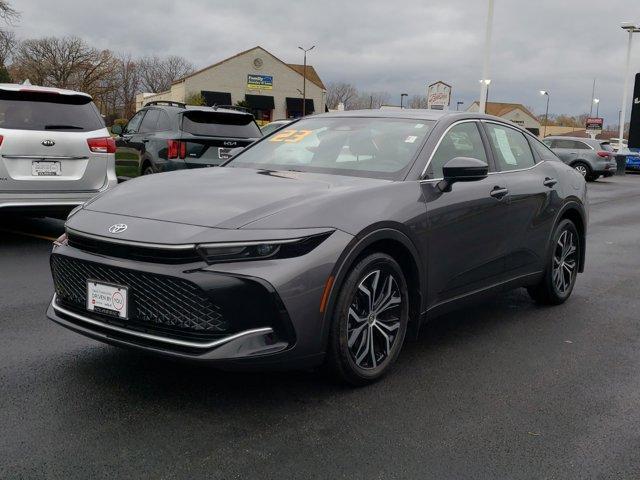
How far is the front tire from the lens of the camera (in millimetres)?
3529

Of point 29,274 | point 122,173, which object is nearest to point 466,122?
point 29,274

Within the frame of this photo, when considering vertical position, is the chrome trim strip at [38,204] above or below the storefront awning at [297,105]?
below

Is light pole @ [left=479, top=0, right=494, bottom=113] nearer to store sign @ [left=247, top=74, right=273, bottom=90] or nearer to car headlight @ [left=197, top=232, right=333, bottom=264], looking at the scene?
car headlight @ [left=197, top=232, right=333, bottom=264]

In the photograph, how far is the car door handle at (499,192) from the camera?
4.76 m

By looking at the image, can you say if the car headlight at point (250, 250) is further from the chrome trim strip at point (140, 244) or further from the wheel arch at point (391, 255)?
the wheel arch at point (391, 255)

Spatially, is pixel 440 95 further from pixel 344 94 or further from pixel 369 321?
pixel 344 94

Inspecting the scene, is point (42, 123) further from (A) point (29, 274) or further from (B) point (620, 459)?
(B) point (620, 459)

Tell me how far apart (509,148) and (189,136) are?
6132 mm

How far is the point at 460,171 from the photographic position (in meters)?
4.19

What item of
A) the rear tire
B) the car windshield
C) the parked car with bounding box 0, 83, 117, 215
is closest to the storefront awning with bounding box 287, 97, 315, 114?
the parked car with bounding box 0, 83, 117, 215

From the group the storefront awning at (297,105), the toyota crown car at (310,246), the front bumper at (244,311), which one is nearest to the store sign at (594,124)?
the storefront awning at (297,105)

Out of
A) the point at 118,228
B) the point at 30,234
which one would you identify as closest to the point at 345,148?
the point at 118,228

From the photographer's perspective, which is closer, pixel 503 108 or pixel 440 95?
pixel 440 95

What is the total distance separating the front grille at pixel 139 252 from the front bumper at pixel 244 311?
0.09ft
